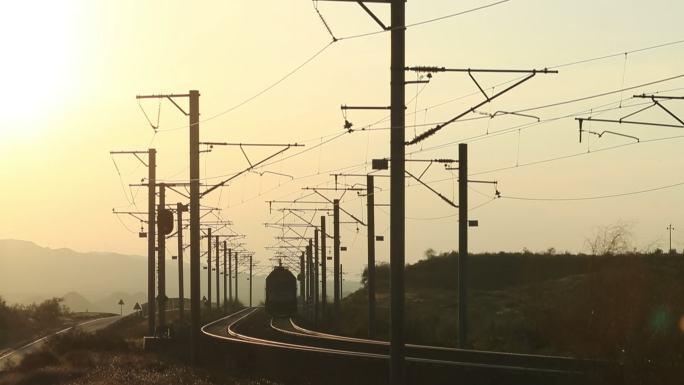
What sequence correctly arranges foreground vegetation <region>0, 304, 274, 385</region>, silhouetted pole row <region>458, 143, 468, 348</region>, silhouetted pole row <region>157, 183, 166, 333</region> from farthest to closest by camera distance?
silhouetted pole row <region>157, 183, 166, 333</region>
silhouetted pole row <region>458, 143, 468, 348</region>
foreground vegetation <region>0, 304, 274, 385</region>

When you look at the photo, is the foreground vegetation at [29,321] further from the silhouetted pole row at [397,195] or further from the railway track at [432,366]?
the silhouetted pole row at [397,195]

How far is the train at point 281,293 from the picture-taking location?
8424 cm

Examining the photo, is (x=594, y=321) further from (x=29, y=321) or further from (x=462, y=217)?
(x=29, y=321)

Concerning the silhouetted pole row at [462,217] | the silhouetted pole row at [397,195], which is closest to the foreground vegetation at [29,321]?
the silhouetted pole row at [462,217]

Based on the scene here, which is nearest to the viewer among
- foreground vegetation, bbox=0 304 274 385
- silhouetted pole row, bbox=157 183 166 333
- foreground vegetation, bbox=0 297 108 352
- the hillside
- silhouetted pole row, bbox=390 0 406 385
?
silhouetted pole row, bbox=390 0 406 385

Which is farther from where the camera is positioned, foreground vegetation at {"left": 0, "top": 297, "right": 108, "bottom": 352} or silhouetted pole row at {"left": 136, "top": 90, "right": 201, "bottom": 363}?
foreground vegetation at {"left": 0, "top": 297, "right": 108, "bottom": 352}

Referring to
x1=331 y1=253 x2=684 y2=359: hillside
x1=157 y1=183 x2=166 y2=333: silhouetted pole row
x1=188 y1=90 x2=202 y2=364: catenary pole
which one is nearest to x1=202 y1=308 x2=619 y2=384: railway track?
x1=331 y1=253 x2=684 y2=359: hillside

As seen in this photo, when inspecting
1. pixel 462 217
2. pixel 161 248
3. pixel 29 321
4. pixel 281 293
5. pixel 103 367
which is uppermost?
pixel 462 217

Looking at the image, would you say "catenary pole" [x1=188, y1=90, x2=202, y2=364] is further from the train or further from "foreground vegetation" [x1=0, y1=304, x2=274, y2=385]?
the train

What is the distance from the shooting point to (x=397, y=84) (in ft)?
81.0

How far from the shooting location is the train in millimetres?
84244

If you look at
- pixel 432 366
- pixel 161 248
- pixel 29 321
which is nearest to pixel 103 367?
pixel 432 366

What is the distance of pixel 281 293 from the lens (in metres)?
85.1

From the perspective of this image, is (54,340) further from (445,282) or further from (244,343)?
(445,282)
